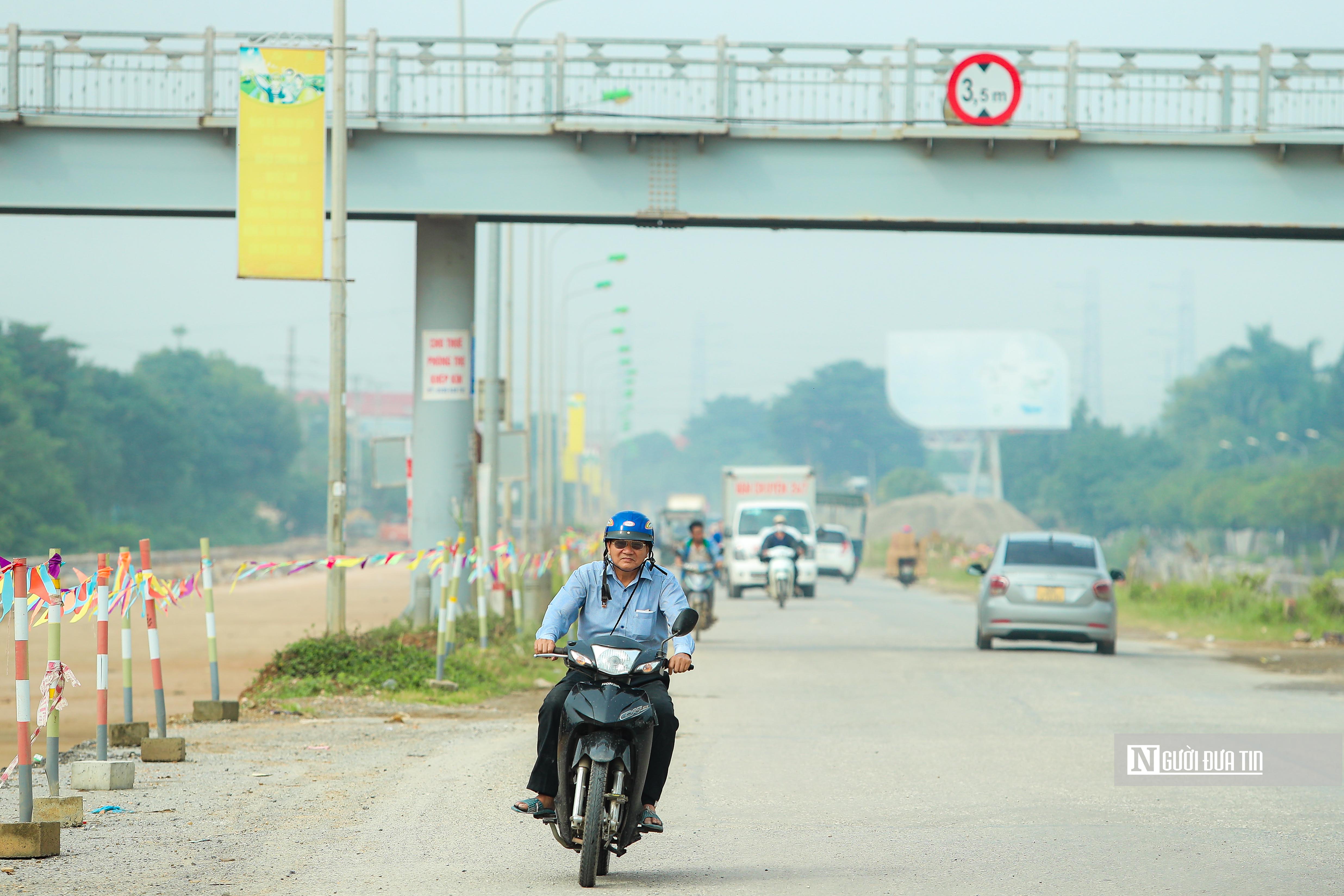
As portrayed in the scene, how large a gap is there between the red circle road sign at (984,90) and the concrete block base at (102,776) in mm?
14272

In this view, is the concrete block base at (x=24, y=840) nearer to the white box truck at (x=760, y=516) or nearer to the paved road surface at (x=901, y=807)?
the paved road surface at (x=901, y=807)

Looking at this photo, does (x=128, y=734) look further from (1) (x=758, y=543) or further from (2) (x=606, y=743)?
(1) (x=758, y=543)

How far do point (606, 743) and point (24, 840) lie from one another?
269cm

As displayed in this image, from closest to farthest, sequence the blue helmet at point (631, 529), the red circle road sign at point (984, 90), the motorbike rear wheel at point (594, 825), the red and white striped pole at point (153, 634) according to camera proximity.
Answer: the motorbike rear wheel at point (594, 825)
the blue helmet at point (631, 529)
the red and white striped pole at point (153, 634)
the red circle road sign at point (984, 90)

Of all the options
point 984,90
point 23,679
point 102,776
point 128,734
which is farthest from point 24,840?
point 984,90

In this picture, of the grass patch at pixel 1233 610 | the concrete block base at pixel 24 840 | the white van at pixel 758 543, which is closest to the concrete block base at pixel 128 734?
the concrete block base at pixel 24 840

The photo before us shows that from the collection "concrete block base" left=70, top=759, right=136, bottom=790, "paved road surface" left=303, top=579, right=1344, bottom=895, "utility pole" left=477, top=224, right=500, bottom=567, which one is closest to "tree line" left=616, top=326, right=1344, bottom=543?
"utility pole" left=477, top=224, right=500, bottom=567

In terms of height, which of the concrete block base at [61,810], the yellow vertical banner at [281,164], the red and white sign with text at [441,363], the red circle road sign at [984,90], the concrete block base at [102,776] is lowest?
the concrete block base at [102,776]

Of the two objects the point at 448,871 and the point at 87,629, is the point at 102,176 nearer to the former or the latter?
the point at 87,629

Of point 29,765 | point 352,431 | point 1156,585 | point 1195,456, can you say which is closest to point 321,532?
point 352,431

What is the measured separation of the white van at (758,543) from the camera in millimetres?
39062

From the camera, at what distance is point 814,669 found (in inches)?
748

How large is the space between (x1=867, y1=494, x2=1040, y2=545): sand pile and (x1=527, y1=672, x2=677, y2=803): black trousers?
79.7 m

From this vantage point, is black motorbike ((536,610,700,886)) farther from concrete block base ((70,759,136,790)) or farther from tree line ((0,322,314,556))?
tree line ((0,322,314,556))
